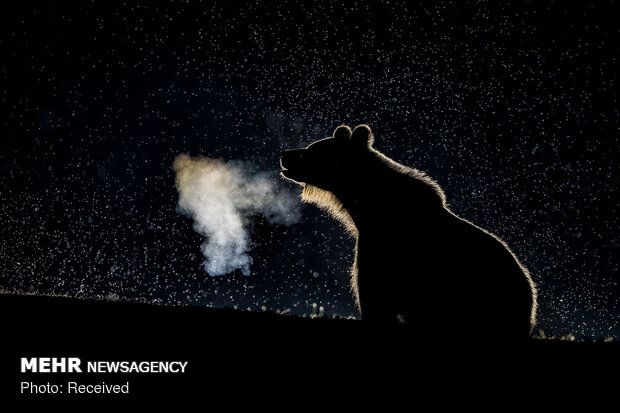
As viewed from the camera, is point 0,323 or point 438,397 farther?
point 0,323

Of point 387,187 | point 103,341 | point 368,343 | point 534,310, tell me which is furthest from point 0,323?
point 534,310

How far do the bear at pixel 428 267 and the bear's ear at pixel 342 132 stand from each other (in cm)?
79

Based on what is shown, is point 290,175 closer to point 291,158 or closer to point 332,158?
point 291,158

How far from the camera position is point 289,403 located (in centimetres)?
248

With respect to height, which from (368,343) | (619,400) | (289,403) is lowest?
(619,400)

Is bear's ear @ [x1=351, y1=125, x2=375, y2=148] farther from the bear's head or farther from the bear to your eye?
the bear

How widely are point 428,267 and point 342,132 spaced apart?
2.51 meters

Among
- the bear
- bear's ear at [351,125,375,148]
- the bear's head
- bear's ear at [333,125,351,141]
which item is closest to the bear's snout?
the bear's head

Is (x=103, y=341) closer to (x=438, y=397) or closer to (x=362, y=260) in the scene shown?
(x=438, y=397)

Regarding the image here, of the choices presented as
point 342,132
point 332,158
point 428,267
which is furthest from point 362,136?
point 428,267

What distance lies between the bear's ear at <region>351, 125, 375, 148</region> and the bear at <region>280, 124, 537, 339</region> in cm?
53

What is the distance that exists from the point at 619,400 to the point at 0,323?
4.18m

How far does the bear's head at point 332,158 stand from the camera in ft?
19.1

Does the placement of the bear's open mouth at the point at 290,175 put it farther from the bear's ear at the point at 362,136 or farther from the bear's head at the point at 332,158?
the bear's ear at the point at 362,136
